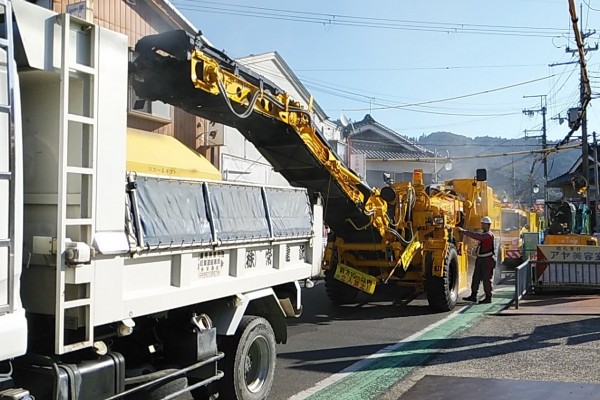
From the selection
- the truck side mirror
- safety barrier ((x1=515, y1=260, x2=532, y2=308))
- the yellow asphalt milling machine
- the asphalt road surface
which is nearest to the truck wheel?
the yellow asphalt milling machine

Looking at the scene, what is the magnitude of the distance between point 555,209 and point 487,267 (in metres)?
8.87

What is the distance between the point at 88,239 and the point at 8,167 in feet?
2.22

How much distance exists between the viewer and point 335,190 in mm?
9953

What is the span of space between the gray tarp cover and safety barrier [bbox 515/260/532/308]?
5869mm

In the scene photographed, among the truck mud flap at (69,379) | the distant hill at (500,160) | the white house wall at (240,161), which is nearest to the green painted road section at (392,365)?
the truck mud flap at (69,379)

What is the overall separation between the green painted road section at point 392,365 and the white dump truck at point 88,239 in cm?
164

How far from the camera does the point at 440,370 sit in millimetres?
6633

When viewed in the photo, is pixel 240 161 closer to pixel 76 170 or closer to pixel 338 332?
pixel 338 332

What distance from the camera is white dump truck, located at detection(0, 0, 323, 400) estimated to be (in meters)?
3.05

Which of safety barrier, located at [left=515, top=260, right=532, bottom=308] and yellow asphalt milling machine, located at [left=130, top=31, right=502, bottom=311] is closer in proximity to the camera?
yellow asphalt milling machine, located at [left=130, top=31, right=502, bottom=311]

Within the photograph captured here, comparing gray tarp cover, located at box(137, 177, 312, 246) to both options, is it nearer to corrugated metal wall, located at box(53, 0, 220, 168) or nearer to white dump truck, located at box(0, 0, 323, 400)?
white dump truck, located at box(0, 0, 323, 400)

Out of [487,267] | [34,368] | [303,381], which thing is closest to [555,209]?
[487,267]

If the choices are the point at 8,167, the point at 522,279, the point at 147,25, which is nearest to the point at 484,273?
the point at 522,279

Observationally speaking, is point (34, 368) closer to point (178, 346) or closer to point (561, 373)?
point (178, 346)
